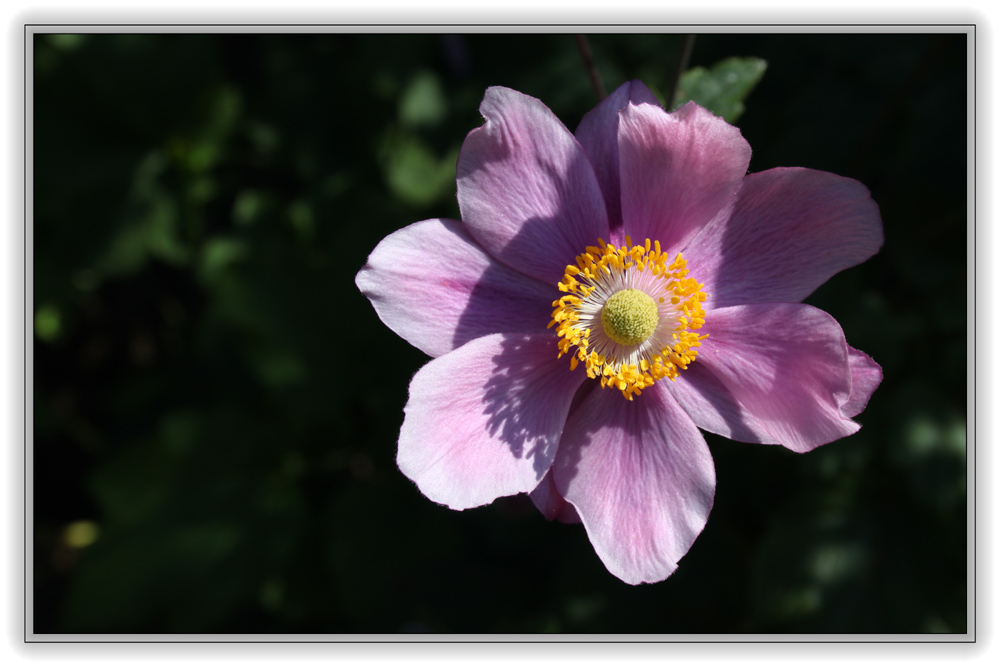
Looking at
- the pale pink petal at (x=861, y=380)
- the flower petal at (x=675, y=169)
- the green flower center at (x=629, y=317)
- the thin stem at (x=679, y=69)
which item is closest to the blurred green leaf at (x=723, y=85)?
the thin stem at (x=679, y=69)

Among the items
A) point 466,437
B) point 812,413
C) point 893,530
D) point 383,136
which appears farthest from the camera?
point 383,136

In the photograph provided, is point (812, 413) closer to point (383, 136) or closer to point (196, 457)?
point (383, 136)

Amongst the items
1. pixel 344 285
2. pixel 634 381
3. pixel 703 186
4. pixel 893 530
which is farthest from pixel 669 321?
pixel 893 530

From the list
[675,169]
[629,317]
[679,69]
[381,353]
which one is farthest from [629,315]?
[381,353]

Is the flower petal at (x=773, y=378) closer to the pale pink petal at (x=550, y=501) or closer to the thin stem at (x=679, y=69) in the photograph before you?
the pale pink petal at (x=550, y=501)

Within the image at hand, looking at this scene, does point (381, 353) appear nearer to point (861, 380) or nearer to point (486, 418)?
point (486, 418)

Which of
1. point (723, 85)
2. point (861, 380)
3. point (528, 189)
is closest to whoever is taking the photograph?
point (861, 380)

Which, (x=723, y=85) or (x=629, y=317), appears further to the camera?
(x=723, y=85)
